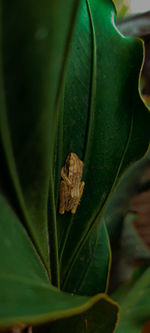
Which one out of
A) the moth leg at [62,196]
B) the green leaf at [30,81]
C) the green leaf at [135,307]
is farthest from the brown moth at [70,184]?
the green leaf at [135,307]

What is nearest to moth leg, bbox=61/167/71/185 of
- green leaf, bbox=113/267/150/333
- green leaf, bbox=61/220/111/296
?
green leaf, bbox=61/220/111/296

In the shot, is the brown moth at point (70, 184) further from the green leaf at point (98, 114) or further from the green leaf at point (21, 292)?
the green leaf at point (21, 292)

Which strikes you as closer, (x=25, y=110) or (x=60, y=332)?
(x=25, y=110)

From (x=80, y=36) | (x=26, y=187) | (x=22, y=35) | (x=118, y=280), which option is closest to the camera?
(x=22, y=35)

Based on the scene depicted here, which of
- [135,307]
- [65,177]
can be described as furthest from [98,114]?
[135,307]

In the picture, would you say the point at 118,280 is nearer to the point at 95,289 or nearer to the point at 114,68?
the point at 95,289

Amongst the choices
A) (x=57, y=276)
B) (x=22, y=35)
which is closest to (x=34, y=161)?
(x=22, y=35)

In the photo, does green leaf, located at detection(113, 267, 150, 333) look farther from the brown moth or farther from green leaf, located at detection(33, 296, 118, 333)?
the brown moth
